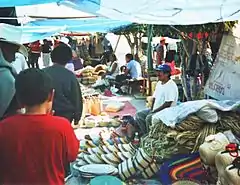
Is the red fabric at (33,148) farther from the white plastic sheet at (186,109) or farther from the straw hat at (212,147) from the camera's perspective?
the white plastic sheet at (186,109)

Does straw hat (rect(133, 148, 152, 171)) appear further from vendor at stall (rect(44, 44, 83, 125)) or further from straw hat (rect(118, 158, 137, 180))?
vendor at stall (rect(44, 44, 83, 125))

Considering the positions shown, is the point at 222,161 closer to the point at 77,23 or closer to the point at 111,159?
the point at 111,159

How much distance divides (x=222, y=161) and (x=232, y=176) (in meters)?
0.34

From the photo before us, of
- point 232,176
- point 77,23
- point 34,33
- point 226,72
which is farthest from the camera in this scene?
point 77,23

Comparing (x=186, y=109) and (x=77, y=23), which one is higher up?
(x=77, y=23)

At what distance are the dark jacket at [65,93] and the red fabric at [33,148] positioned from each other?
84.0 inches

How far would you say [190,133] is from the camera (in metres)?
5.05

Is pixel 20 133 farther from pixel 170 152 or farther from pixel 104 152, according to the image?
pixel 104 152

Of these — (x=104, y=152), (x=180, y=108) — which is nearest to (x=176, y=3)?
(x=180, y=108)

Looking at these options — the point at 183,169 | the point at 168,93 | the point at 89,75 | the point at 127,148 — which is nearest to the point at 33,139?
the point at 183,169

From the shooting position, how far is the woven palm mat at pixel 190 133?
5.04m

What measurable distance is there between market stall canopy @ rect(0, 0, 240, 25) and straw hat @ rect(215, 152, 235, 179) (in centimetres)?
121

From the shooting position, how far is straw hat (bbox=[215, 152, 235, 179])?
12.9 ft

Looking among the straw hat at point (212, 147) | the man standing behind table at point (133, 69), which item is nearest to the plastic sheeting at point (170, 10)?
the straw hat at point (212, 147)
